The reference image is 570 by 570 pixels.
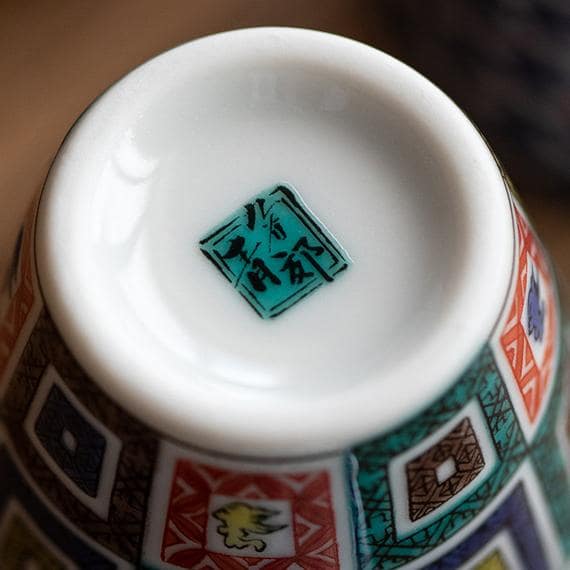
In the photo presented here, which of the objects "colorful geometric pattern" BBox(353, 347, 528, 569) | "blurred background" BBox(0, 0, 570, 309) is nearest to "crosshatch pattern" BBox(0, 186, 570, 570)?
"colorful geometric pattern" BBox(353, 347, 528, 569)

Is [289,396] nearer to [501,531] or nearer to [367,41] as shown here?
[501,531]

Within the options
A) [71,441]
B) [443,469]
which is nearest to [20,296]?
[71,441]

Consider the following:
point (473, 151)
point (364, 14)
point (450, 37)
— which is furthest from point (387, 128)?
point (364, 14)

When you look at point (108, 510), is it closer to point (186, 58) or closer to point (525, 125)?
point (186, 58)

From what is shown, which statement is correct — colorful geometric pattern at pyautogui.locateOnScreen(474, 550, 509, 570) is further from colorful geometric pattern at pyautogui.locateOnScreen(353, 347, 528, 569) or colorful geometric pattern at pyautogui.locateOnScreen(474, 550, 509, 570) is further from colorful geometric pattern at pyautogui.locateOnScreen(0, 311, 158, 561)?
colorful geometric pattern at pyautogui.locateOnScreen(0, 311, 158, 561)

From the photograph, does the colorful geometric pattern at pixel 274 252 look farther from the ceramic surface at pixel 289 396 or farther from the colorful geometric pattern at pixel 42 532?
the colorful geometric pattern at pixel 42 532

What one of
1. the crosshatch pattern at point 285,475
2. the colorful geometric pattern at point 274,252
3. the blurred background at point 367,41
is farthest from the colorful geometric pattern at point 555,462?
the blurred background at point 367,41
